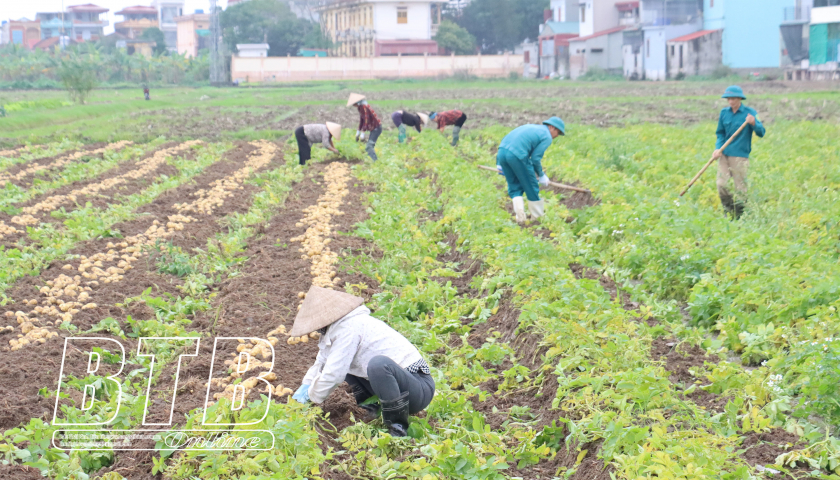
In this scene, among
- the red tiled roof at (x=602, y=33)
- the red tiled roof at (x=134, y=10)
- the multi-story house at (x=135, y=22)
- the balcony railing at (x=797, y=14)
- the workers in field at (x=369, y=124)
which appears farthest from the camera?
the red tiled roof at (x=134, y=10)

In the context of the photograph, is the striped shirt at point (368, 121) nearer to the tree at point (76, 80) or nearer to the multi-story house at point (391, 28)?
the tree at point (76, 80)

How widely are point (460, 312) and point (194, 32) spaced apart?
9772 cm

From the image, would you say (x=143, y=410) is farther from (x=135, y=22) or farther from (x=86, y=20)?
Answer: (x=86, y=20)

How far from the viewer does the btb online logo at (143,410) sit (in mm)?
3998

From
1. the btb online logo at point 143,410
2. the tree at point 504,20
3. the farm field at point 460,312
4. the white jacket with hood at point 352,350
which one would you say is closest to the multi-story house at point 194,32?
the tree at point 504,20

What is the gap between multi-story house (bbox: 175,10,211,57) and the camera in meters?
94.3

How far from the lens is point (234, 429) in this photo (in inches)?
158

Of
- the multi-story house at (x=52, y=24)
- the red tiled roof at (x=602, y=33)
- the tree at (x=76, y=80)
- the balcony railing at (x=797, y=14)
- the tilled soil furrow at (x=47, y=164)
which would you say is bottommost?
the tilled soil furrow at (x=47, y=164)

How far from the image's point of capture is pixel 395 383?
13.8ft

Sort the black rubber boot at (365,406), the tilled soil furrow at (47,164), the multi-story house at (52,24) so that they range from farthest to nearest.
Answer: the multi-story house at (52,24) < the tilled soil furrow at (47,164) < the black rubber boot at (365,406)

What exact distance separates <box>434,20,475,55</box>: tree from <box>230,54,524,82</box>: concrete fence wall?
665cm

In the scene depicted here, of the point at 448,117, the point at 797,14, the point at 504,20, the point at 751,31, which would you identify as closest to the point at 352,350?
the point at 448,117

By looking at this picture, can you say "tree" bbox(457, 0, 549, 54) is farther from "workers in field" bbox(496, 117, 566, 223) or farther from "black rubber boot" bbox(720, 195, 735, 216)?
"workers in field" bbox(496, 117, 566, 223)

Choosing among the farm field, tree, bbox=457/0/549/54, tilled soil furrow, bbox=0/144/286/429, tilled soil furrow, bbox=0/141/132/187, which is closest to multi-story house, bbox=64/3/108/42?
tree, bbox=457/0/549/54
